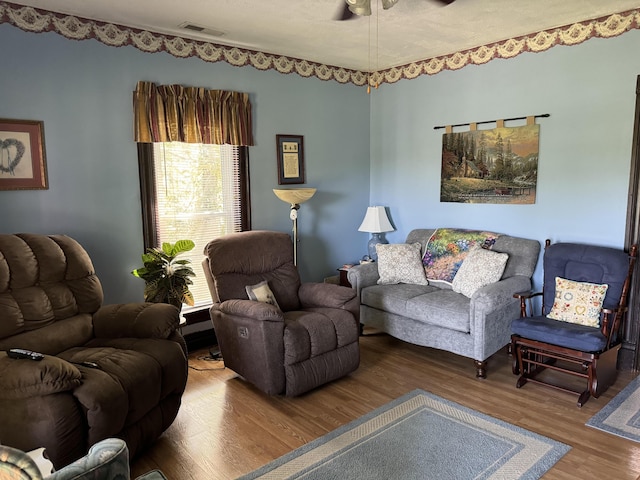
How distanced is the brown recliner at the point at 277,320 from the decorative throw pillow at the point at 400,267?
2.63ft

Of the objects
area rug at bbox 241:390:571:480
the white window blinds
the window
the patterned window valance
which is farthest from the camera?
the white window blinds

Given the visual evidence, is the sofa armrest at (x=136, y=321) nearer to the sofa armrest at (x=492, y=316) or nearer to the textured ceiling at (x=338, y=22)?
the textured ceiling at (x=338, y=22)

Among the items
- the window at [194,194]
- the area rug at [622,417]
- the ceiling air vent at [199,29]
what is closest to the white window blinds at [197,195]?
the window at [194,194]

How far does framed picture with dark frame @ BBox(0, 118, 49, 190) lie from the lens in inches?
121

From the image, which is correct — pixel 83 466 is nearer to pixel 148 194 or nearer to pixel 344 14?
pixel 148 194

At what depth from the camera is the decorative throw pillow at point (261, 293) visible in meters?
3.48

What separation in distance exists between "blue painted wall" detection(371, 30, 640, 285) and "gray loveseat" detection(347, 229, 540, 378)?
262mm

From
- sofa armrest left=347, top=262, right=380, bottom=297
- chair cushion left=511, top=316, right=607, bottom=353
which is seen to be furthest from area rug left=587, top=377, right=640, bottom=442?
sofa armrest left=347, top=262, right=380, bottom=297

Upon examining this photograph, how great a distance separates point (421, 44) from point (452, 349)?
8.61 feet

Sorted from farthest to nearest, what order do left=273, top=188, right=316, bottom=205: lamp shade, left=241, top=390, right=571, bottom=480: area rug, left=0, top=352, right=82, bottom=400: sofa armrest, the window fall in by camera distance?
left=273, top=188, right=316, bottom=205: lamp shade
the window
left=241, top=390, right=571, bottom=480: area rug
left=0, top=352, right=82, bottom=400: sofa armrest

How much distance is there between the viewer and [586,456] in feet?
8.16

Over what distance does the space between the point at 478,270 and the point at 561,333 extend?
2.77 ft

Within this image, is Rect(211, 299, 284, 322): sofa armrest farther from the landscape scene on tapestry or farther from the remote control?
the landscape scene on tapestry

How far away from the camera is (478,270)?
12.5ft
